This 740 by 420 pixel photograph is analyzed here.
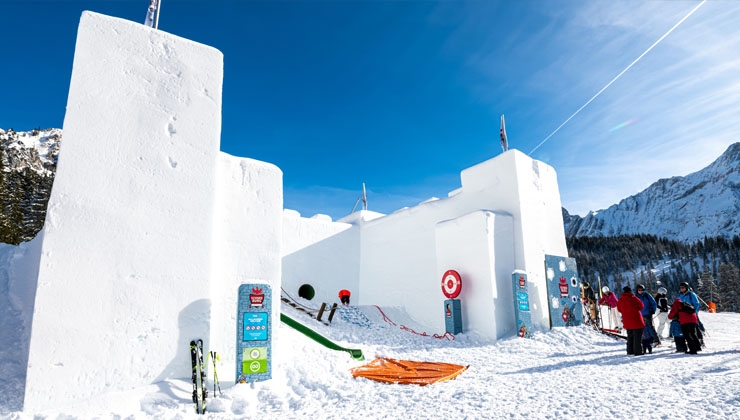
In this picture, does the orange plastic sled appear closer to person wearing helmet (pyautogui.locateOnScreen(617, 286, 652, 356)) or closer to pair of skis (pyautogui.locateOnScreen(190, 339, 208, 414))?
pair of skis (pyautogui.locateOnScreen(190, 339, 208, 414))

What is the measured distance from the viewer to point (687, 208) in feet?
525

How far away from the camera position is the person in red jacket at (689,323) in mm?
7902

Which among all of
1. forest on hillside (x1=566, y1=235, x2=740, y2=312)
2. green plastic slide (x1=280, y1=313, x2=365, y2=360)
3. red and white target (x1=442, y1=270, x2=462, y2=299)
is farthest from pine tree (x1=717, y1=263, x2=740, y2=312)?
green plastic slide (x1=280, y1=313, x2=365, y2=360)

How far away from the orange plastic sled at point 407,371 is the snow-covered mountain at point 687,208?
161 meters

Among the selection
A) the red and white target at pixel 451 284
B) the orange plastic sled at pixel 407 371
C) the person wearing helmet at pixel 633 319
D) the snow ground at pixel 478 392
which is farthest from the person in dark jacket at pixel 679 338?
the red and white target at pixel 451 284

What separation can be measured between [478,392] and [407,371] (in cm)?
172

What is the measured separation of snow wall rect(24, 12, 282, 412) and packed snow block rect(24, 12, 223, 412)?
2 centimetres

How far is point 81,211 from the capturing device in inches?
238

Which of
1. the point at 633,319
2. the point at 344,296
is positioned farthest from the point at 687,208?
the point at 633,319

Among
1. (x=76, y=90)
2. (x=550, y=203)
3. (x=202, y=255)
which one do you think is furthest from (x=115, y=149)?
(x=550, y=203)

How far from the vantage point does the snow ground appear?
4.71m

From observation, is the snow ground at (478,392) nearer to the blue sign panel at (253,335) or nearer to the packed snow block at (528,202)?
the blue sign panel at (253,335)

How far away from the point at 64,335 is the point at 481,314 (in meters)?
9.35

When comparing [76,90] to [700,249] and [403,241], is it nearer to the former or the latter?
[403,241]
